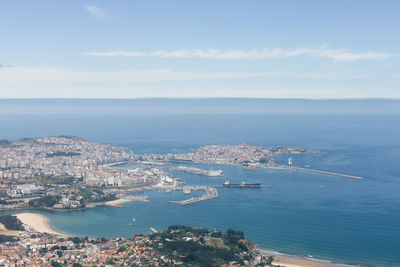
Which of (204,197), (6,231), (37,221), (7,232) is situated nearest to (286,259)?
(204,197)

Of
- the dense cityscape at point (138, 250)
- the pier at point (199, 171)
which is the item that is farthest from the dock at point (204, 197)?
the dense cityscape at point (138, 250)

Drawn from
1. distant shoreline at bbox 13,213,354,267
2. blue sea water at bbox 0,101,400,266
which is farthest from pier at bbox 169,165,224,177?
distant shoreline at bbox 13,213,354,267

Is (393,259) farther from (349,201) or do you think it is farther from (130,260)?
(130,260)

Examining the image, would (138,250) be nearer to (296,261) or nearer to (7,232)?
(296,261)

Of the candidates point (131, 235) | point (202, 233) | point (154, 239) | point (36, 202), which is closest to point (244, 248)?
point (202, 233)

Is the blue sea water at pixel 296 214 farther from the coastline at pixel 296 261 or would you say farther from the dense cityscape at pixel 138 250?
the dense cityscape at pixel 138 250

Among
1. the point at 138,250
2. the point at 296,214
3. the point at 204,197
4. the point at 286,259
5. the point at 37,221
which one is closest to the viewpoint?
the point at 138,250

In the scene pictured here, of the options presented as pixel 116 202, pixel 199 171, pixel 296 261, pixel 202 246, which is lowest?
pixel 296 261

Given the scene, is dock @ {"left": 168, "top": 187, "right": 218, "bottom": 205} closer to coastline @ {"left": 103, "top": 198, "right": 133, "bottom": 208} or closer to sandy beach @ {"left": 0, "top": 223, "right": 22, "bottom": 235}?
coastline @ {"left": 103, "top": 198, "right": 133, "bottom": 208}
